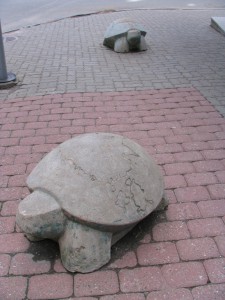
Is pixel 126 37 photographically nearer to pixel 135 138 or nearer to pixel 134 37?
pixel 134 37

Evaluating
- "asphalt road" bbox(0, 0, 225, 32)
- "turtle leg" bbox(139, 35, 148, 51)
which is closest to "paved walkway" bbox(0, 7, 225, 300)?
"turtle leg" bbox(139, 35, 148, 51)

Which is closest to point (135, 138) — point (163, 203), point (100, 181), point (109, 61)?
point (163, 203)

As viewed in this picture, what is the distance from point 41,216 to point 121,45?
5.76 meters

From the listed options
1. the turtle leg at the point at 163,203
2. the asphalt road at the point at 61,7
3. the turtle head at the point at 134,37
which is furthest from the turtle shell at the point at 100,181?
the asphalt road at the point at 61,7

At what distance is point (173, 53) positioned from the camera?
758cm

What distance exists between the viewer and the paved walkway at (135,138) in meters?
2.51

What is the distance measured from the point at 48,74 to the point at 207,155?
11.2 feet

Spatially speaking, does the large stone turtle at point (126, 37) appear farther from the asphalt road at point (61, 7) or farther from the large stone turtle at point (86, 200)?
the large stone turtle at point (86, 200)

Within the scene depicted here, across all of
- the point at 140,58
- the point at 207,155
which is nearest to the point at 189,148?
the point at 207,155

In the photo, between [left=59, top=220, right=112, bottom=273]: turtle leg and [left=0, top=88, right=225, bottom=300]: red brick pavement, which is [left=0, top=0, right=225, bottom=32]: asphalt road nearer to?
[left=0, top=88, right=225, bottom=300]: red brick pavement

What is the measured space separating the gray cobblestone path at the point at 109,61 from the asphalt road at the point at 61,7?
54.8 inches

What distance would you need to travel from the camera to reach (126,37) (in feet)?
24.7

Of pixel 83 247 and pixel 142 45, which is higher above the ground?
pixel 83 247

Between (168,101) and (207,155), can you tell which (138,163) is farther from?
(168,101)
